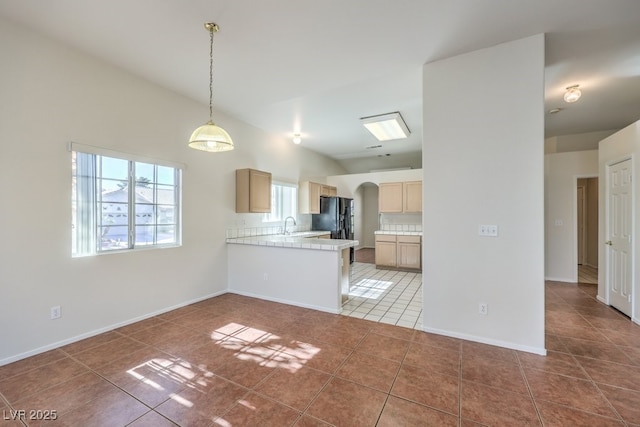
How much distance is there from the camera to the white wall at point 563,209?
4.96m

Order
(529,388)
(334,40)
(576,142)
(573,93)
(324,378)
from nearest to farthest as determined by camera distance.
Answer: (529,388) → (324,378) → (334,40) → (573,93) → (576,142)

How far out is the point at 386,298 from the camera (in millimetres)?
4164

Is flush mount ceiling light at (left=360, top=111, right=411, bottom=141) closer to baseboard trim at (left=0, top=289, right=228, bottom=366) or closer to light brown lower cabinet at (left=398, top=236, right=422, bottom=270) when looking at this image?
light brown lower cabinet at (left=398, top=236, right=422, bottom=270)

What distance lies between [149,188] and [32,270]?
54.9 inches

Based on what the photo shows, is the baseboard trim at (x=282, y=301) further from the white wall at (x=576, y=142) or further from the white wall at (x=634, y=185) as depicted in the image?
the white wall at (x=576, y=142)

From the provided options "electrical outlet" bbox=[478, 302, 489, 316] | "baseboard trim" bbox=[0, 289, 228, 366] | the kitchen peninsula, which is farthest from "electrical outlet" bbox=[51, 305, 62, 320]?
"electrical outlet" bbox=[478, 302, 489, 316]

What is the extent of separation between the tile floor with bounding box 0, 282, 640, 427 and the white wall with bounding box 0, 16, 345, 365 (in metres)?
0.37

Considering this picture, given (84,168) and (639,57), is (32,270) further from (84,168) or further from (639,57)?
(639,57)

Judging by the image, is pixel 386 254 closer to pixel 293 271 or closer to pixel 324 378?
pixel 293 271

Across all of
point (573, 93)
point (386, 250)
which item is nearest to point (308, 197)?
point (386, 250)

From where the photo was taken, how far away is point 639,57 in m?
2.84

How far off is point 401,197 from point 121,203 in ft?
17.7

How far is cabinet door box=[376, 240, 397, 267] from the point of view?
20.3 ft

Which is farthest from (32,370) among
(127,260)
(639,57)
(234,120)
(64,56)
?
(639,57)
